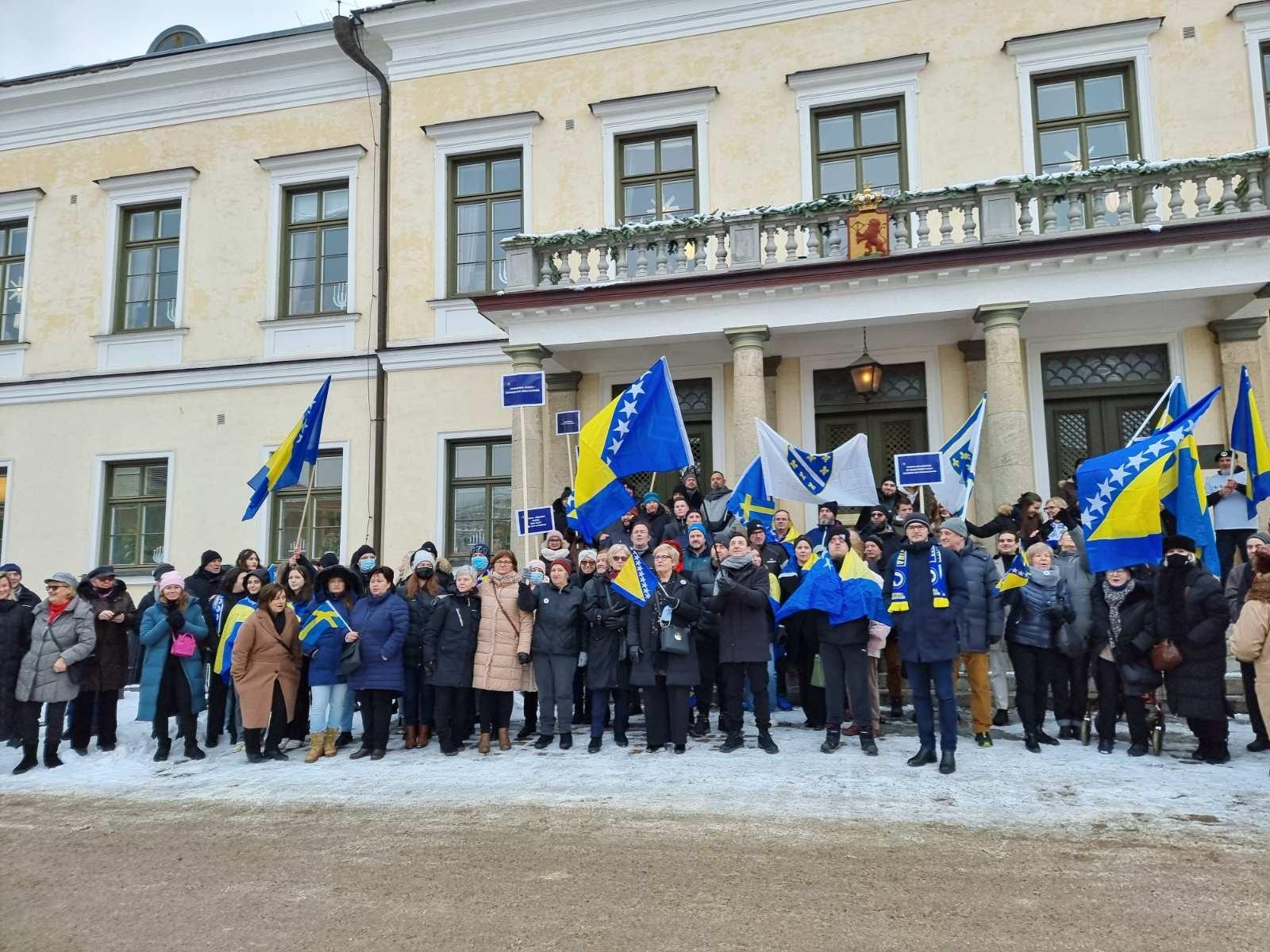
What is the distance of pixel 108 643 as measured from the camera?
8.07 m

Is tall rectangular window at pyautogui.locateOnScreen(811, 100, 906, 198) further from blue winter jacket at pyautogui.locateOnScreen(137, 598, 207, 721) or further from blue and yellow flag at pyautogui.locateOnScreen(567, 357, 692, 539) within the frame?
blue winter jacket at pyautogui.locateOnScreen(137, 598, 207, 721)

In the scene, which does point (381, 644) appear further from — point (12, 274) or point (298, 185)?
point (12, 274)

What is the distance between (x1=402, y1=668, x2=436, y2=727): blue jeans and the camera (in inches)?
314

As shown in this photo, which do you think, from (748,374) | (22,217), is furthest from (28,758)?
(22,217)

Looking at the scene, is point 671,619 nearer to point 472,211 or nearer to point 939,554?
point 939,554

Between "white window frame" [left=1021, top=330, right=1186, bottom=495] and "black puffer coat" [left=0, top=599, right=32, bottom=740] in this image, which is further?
"white window frame" [left=1021, top=330, right=1186, bottom=495]

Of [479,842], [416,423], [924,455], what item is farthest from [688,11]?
[479,842]

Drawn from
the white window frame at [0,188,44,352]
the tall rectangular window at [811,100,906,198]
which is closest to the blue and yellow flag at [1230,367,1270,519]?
the tall rectangular window at [811,100,906,198]

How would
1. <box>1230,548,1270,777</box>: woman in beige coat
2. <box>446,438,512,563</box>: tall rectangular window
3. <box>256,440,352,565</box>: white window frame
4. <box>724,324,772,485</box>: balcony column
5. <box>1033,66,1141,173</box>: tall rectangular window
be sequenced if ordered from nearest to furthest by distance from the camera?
<box>1230,548,1270,777</box>: woman in beige coat
<box>724,324,772,485</box>: balcony column
<box>1033,66,1141,173</box>: tall rectangular window
<box>446,438,512,563</box>: tall rectangular window
<box>256,440,352,565</box>: white window frame

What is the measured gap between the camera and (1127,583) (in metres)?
7.03

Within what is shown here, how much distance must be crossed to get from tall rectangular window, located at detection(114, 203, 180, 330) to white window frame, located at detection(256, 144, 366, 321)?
2017 millimetres

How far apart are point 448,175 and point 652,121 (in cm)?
363

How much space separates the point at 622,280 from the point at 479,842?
8.49m

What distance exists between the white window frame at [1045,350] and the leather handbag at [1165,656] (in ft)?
19.7
